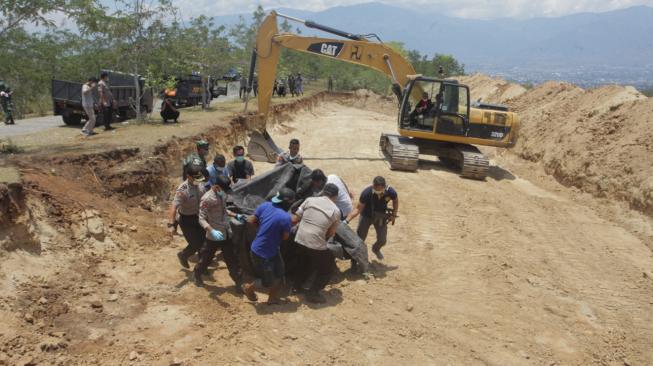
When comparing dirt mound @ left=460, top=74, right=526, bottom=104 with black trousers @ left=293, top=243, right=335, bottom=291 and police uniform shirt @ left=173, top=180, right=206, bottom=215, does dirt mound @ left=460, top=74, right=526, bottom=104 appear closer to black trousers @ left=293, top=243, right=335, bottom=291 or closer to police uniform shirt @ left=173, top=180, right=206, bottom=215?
black trousers @ left=293, top=243, right=335, bottom=291

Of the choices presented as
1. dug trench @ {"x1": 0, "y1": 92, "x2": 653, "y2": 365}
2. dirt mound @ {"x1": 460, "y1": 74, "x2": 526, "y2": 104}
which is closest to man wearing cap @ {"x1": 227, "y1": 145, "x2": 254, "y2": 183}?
dug trench @ {"x1": 0, "y1": 92, "x2": 653, "y2": 365}

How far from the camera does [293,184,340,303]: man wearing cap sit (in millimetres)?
6391

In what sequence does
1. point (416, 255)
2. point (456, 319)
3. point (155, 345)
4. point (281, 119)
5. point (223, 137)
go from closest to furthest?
point (155, 345), point (456, 319), point (416, 255), point (223, 137), point (281, 119)

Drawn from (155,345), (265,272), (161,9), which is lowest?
(155,345)

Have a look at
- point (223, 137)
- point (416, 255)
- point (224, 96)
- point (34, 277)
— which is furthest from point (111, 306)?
point (224, 96)

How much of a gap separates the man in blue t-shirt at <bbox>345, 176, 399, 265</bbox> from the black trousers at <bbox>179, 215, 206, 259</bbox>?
7.18 ft

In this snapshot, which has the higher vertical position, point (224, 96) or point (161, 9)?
point (161, 9)

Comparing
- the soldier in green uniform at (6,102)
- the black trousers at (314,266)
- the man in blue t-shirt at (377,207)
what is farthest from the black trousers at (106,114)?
the black trousers at (314,266)

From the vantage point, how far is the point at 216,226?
21.5ft

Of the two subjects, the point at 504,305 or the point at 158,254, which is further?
the point at 158,254

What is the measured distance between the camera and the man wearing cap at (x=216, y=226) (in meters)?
6.46

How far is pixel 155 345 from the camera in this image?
545cm

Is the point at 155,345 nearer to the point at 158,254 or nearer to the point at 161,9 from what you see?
the point at 158,254

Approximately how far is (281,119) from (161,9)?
8.34 metres
